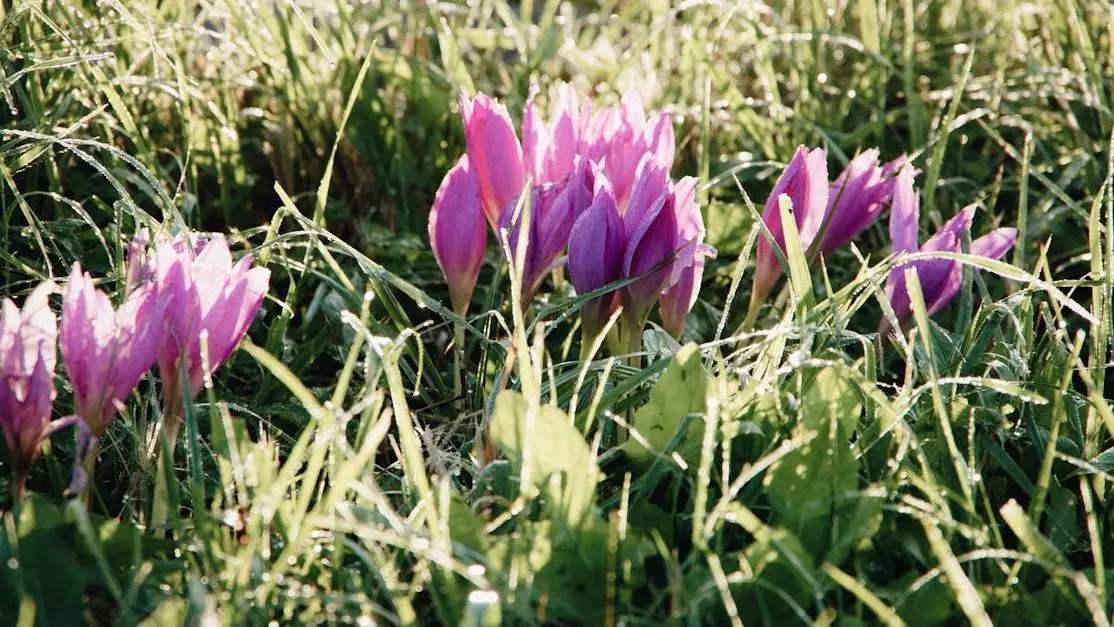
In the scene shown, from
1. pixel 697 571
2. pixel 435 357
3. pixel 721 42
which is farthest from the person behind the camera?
pixel 721 42

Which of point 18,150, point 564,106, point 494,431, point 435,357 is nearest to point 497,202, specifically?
point 564,106

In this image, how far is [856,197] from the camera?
1447 mm

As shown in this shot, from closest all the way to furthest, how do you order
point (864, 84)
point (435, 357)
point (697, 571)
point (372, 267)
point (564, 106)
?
point (697, 571) < point (372, 267) < point (564, 106) < point (435, 357) < point (864, 84)

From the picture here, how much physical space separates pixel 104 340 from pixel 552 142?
594mm

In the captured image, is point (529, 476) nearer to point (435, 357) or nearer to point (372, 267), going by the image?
point (372, 267)

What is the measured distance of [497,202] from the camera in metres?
1.43

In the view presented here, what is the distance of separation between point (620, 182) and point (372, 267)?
33cm

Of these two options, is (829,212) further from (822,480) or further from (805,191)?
(822,480)

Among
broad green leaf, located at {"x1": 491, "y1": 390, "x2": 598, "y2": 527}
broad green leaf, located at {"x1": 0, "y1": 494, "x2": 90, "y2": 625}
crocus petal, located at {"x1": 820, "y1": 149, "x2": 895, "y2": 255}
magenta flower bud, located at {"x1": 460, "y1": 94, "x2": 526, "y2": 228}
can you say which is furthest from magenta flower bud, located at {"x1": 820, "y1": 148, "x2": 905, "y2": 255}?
broad green leaf, located at {"x1": 0, "y1": 494, "x2": 90, "y2": 625}

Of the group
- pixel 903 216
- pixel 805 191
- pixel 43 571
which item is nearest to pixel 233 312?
pixel 43 571

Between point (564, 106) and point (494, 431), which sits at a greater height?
point (564, 106)

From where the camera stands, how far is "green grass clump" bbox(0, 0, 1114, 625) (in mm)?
957

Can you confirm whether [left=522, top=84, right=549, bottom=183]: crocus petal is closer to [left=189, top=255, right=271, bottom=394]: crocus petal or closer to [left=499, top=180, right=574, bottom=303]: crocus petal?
[left=499, top=180, right=574, bottom=303]: crocus petal

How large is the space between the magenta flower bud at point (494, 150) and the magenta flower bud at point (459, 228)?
27 mm
